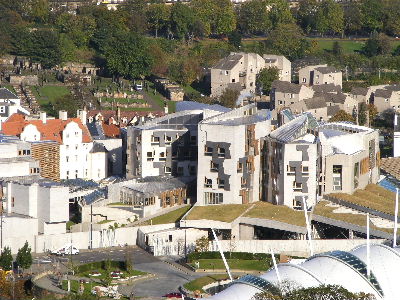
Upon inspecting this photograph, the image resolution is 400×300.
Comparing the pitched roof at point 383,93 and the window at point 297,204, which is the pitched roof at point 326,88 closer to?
the pitched roof at point 383,93

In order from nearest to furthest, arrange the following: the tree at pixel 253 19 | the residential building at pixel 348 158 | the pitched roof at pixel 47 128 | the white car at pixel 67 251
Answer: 1. the white car at pixel 67 251
2. the residential building at pixel 348 158
3. the pitched roof at pixel 47 128
4. the tree at pixel 253 19

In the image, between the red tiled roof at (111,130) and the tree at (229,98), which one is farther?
the tree at (229,98)

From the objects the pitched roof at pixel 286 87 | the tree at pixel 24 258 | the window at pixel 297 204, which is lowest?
the tree at pixel 24 258

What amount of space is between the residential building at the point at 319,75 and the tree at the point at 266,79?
227cm

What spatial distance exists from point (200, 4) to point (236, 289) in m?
91.0

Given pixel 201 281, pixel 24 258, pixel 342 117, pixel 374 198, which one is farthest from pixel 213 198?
pixel 342 117

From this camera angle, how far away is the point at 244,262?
266 ft

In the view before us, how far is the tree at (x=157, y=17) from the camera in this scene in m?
153

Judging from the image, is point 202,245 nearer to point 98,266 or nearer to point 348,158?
point 98,266

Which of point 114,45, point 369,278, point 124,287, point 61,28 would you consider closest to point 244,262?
point 124,287

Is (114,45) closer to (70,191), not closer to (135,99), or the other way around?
(135,99)

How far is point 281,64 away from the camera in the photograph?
13662 cm

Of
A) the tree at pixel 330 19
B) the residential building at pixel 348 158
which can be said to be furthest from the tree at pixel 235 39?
the residential building at pixel 348 158

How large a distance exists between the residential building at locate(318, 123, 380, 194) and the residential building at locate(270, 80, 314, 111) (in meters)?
25.7
